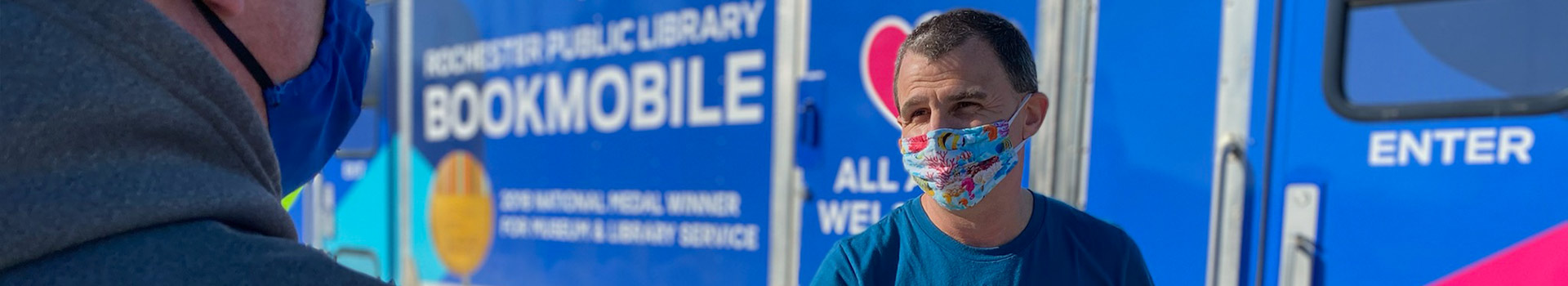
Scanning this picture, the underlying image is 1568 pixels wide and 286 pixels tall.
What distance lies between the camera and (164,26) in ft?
2.66

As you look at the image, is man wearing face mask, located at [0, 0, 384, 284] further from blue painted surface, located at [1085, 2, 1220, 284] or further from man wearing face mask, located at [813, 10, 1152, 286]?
blue painted surface, located at [1085, 2, 1220, 284]

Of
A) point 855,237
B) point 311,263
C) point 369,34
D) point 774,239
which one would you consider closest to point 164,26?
point 311,263

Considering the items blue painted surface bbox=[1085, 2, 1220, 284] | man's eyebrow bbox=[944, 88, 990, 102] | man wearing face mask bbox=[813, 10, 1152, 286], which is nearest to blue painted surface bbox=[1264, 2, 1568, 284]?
blue painted surface bbox=[1085, 2, 1220, 284]

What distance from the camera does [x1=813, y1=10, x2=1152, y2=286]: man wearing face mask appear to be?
6.40 feet

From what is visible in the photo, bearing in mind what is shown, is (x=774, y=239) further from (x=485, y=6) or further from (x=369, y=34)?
(x=369, y=34)

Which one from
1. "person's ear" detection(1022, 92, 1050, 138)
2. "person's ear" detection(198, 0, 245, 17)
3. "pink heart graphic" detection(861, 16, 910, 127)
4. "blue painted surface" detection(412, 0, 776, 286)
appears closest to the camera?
"person's ear" detection(198, 0, 245, 17)

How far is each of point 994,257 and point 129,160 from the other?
144 centimetres

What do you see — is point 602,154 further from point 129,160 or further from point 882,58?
point 129,160

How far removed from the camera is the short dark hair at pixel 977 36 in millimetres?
1997

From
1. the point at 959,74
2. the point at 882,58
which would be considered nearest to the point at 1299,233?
the point at 959,74

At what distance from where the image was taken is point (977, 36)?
1997mm

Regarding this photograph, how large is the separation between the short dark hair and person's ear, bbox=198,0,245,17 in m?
1.27

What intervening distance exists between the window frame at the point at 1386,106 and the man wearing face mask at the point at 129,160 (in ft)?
7.10

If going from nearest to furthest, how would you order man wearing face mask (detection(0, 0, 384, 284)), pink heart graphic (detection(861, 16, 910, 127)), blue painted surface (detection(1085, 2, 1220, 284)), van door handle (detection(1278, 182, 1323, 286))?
man wearing face mask (detection(0, 0, 384, 284))
van door handle (detection(1278, 182, 1323, 286))
blue painted surface (detection(1085, 2, 1220, 284))
pink heart graphic (detection(861, 16, 910, 127))
